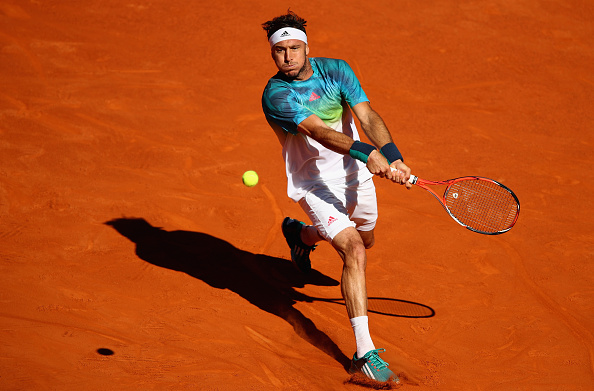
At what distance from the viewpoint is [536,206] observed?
7.02 m

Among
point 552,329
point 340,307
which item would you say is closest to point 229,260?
point 340,307

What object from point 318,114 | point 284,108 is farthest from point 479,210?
point 284,108

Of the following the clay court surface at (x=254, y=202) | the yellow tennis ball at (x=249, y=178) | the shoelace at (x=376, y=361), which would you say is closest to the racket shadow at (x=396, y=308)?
the clay court surface at (x=254, y=202)

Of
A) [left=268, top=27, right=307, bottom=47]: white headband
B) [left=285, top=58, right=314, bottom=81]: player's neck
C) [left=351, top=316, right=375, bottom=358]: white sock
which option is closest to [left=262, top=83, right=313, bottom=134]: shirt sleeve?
[left=285, top=58, right=314, bottom=81]: player's neck

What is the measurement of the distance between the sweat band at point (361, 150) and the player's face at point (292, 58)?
2.85ft

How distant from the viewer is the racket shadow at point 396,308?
207 inches

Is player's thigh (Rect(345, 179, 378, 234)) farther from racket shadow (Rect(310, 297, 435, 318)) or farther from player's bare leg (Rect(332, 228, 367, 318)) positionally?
racket shadow (Rect(310, 297, 435, 318))

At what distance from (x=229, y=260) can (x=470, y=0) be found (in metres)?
8.99

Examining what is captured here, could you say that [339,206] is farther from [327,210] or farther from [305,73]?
[305,73]

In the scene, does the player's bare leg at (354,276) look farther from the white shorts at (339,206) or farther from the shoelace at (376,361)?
the shoelace at (376,361)

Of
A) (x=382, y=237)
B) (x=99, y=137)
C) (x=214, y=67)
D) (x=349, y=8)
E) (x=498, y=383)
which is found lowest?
(x=498, y=383)

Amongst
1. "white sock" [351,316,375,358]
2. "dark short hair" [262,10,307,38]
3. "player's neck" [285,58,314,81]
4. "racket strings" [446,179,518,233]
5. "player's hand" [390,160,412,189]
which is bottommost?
"white sock" [351,316,375,358]

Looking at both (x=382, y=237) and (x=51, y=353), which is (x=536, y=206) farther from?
(x=51, y=353)

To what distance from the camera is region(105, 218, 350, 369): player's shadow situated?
536 centimetres
